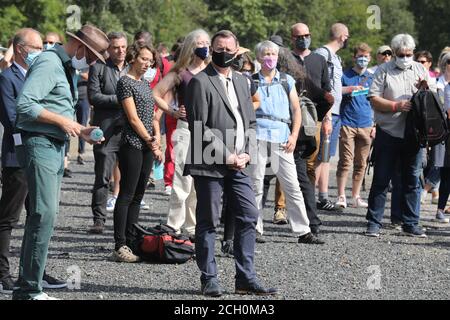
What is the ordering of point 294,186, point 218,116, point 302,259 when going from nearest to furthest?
point 218,116, point 302,259, point 294,186

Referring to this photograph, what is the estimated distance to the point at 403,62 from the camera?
11.6m

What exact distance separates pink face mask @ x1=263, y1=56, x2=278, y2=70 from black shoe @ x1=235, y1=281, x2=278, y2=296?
2.99 m

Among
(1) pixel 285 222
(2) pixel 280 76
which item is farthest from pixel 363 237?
(2) pixel 280 76

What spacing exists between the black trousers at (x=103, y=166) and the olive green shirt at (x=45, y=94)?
3599 millimetres

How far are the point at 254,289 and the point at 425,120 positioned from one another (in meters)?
4.16

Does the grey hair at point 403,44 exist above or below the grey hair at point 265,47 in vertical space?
above

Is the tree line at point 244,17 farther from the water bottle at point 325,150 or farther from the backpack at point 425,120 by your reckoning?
the backpack at point 425,120

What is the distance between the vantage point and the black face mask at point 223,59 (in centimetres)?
839

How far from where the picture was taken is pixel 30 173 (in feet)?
24.7

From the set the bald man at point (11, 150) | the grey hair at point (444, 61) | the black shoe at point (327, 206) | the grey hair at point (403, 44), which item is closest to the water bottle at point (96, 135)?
the bald man at point (11, 150)

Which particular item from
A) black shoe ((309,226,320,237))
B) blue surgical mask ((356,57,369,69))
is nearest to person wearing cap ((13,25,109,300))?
black shoe ((309,226,320,237))

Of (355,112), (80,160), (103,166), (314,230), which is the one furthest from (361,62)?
(80,160)

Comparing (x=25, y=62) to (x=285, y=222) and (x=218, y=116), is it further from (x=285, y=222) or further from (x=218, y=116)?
(x=285, y=222)
